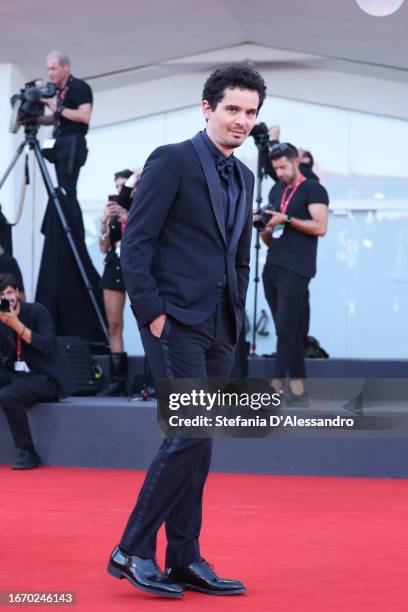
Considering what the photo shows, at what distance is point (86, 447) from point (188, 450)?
322 cm

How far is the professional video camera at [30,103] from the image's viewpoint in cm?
677

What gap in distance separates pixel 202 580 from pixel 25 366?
10.7ft

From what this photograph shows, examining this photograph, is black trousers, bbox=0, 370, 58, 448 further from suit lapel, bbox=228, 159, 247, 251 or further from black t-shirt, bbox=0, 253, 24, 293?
suit lapel, bbox=228, 159, 247, 251

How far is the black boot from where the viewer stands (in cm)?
695

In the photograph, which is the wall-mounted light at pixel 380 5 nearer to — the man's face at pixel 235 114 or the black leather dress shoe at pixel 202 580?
the man's face at pixel 235 114

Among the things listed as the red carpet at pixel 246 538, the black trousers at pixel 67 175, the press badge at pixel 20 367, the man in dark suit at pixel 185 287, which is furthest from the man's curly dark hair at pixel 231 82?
the black trousers at pixel 67 175

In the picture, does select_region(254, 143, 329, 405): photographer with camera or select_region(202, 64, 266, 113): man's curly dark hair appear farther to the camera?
select_region(254, 143, 329, 405): photographer with camera

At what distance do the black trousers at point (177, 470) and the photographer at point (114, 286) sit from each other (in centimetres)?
392

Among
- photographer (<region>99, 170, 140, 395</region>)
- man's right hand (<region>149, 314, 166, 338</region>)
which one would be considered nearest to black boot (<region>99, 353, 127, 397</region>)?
photographer (<region>99, 170, 140, 395</region>)

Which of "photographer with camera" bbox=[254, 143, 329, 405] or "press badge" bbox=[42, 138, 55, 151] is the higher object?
"press badge" bbox=[42, 138, 55, 151]

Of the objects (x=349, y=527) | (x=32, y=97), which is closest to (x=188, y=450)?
(x=349, y=527)

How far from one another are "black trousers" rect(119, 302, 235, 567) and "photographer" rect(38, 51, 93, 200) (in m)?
4.17

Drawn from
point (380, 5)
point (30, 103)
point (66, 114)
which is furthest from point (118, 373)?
point (380, 5)

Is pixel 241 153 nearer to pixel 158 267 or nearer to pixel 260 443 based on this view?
pixel 260 443
